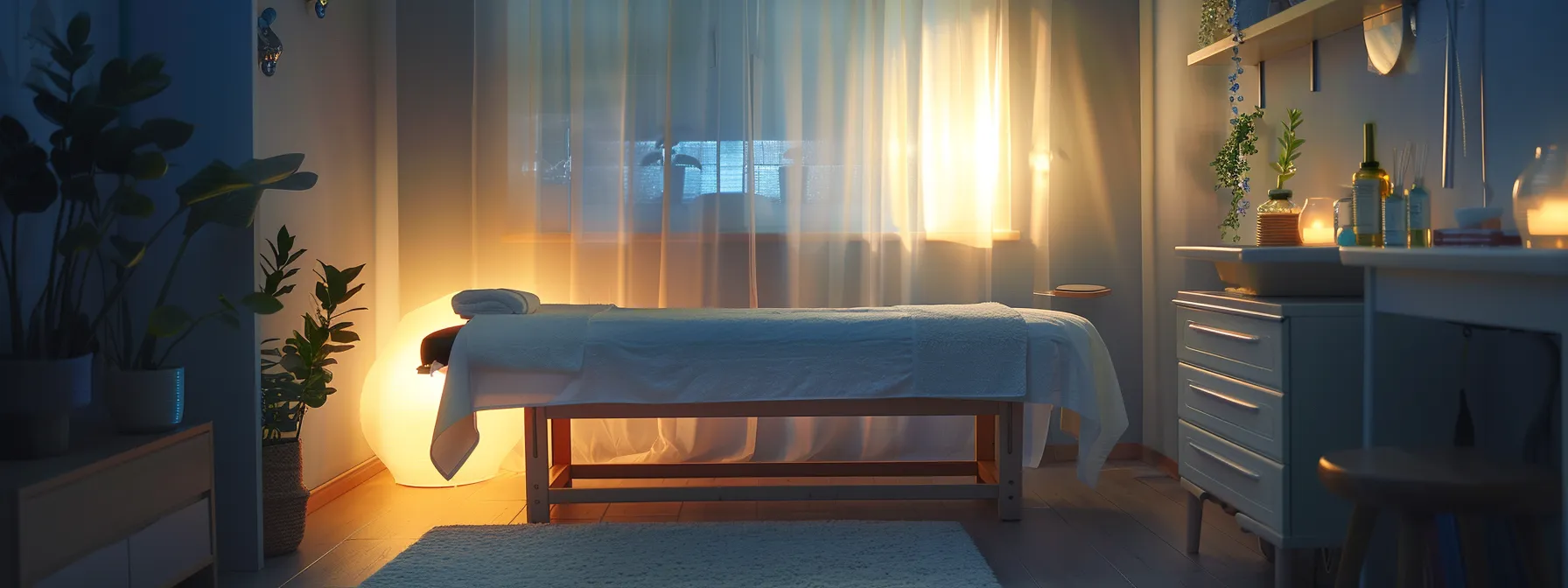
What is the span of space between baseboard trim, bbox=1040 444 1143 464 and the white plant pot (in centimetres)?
297

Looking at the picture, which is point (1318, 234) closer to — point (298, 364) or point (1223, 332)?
point (1223, 332)

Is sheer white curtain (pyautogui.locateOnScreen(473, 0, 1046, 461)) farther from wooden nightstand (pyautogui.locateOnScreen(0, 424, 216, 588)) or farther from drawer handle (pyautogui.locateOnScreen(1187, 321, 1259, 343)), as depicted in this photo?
wooden nightstand (pyautogui.locateOnScreen(0, 424, 216, 588))

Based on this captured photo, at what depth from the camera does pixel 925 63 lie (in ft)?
12.9

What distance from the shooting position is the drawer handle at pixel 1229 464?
235 centimetres

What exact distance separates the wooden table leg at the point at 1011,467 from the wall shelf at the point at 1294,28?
48.9 inches

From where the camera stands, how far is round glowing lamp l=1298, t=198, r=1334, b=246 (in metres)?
2.75

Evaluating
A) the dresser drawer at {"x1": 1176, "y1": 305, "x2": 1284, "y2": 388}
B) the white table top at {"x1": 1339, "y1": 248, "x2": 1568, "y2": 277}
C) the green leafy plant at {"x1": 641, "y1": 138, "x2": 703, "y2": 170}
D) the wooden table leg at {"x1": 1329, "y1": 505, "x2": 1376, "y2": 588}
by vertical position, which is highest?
the green leafy plant at {"x1": 641, "y1": 138, "x2": 703, "y2": 170}

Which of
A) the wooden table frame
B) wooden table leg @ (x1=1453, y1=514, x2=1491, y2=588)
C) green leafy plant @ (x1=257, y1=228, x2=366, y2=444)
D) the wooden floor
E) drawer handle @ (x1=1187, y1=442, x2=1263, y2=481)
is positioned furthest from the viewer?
the wooden table frame

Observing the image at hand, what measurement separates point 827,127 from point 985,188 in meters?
0.63

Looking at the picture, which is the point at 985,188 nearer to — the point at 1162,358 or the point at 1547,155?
the point at 1162,358

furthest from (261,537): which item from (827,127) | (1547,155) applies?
(1547,155)

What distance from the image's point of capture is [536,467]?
3.06 meters

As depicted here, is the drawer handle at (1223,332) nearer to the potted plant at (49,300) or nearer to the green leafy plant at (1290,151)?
the green leafy plant at (1290,151)

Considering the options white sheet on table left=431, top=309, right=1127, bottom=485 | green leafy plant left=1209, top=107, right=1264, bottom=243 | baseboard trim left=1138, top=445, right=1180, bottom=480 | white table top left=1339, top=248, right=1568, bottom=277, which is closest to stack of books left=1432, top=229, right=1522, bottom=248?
white table top left=1339, top=248, right=1568, bottom=277
